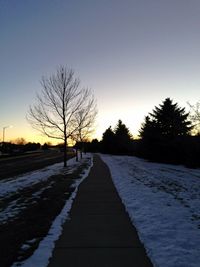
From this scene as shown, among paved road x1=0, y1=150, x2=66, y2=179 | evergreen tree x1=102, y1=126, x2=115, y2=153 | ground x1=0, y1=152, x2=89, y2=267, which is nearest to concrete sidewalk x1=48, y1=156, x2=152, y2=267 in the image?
ground x1=0, y1=152, x2=89, y2=267

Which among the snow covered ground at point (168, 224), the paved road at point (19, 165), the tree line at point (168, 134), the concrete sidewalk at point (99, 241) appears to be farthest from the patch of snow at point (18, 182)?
the tree line at point (168, 134)

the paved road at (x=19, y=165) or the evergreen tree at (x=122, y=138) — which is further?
the evergreen tree at (x=122, y=138)

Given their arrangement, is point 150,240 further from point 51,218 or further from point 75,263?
point 51,218

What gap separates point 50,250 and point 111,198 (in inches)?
247

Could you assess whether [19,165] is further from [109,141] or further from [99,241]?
[109,141]

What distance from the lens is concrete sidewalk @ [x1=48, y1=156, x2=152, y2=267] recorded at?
17.4 feet

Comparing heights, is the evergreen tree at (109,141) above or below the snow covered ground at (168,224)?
above

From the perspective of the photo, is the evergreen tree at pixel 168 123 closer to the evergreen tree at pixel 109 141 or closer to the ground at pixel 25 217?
the ground at pixel 25 217

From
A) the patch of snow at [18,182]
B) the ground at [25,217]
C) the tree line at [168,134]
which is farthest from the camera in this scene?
the tree line at [168,134]

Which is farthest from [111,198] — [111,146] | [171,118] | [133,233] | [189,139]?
[111,146]

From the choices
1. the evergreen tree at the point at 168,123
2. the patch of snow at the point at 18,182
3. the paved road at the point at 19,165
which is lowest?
the patch of snow at the point at 18,182

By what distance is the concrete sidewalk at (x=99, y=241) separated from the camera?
532 cm

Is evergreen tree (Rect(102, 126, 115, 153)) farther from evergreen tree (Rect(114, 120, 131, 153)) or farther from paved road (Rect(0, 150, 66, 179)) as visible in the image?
paved road (Rect(0, 150, 66, 179))

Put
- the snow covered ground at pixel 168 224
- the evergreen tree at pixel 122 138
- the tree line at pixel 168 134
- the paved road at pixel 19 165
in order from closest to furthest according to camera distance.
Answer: the snow covered ground at pixel 168 224 < the paved road at pixel 19 165 < the tree line at pixel 168 134 < the evergreen tree at pixel 122 138
